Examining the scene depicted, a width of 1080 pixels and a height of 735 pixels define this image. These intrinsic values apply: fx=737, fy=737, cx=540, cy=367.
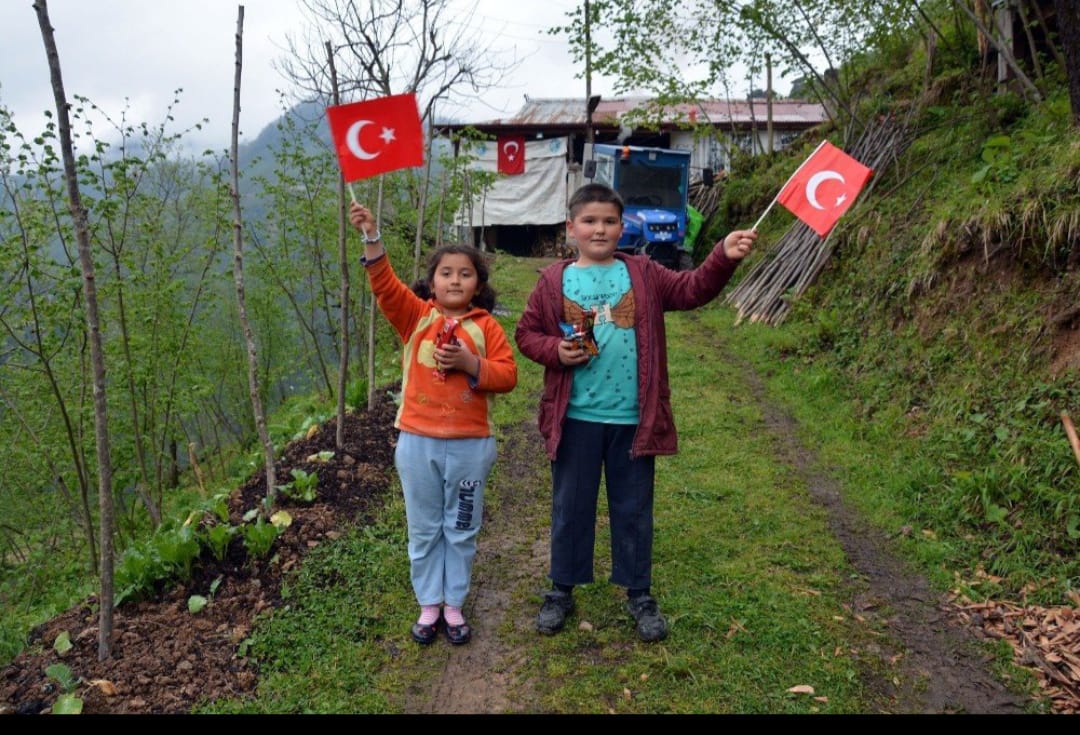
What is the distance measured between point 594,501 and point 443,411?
80cm

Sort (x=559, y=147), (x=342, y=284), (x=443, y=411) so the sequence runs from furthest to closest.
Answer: (x=559, y=147), (x=342, y=284), (x=443, y=411)

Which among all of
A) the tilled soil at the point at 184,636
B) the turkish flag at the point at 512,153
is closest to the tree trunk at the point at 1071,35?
the tilled soil at the point at 184,636

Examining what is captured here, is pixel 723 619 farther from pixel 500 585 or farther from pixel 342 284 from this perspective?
pixel 342 284

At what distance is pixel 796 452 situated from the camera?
5777 mm

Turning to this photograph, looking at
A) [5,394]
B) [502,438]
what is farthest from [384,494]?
[5,394]

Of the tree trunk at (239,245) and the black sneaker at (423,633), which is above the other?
the tree trunk at (239,245)

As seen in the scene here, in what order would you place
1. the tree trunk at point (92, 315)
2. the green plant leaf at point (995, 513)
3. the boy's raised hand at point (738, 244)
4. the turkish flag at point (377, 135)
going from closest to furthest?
1. the tree trunk at point (92, 315)
2. the boy's raised hand at point (738, 244)
3. the turkish flag at point (377, 135)
4. the green plant leaf at point (995, 513)

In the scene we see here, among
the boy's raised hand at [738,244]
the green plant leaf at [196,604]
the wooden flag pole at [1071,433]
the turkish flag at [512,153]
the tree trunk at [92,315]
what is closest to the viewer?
the tree trunk at [92,315]

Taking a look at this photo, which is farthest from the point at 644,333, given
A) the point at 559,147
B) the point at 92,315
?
the point at 559,147

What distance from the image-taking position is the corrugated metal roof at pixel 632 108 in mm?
19891

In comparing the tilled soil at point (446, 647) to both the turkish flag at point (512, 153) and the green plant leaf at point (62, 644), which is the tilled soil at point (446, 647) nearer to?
the green plant leaf at point (62, 644)

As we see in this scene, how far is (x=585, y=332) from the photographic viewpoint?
123 inches

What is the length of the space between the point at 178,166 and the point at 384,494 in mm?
9756

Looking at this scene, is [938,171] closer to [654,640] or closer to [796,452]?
[796,452]
